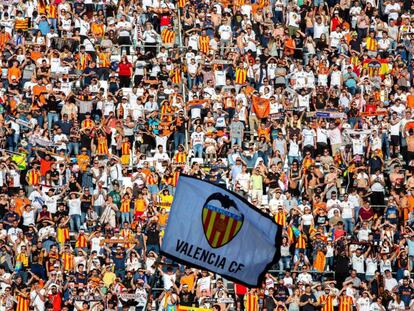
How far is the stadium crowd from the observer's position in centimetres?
4388

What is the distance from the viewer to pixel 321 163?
48281mm

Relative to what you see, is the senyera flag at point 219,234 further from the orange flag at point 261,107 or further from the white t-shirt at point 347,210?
the orange flag at point 261,107

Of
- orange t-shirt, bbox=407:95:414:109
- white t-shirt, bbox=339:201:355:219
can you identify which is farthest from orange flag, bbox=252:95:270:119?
white t-shirt, bbox=339:201:355:219

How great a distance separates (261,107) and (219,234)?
2283cm

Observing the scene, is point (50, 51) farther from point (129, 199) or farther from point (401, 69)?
point (401, 69)

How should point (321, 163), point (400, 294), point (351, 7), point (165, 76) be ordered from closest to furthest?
point (400, 294) → point (321, 163) → point (165, 76) → point (351, 7)

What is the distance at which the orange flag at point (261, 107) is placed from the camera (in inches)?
1965

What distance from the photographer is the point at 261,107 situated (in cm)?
5003

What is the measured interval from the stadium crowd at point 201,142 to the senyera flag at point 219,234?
1289 cm

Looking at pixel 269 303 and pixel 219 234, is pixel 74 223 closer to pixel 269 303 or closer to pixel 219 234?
pixel 269 303

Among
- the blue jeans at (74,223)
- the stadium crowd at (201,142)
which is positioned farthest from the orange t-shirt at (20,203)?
the blue jeans at (74,223)

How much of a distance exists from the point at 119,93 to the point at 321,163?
22.4 ft

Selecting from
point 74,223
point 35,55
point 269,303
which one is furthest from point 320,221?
point 35,55

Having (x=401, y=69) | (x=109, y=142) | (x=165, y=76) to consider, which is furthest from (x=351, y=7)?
(x=109, y=142)
